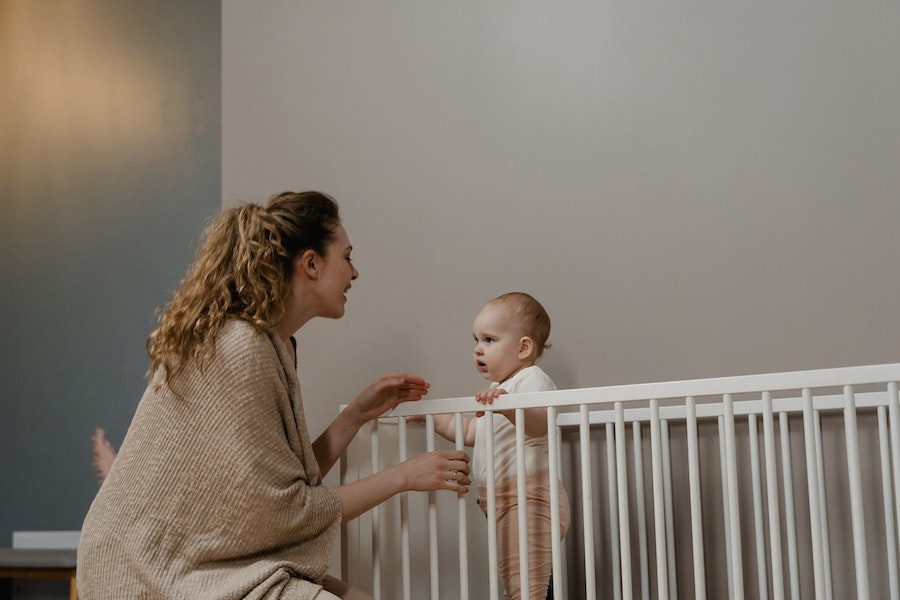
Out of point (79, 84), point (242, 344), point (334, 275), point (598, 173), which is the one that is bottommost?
point (242, 344)

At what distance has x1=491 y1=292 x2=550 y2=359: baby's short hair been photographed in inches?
67.8

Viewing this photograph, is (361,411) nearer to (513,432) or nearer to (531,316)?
(513,432)

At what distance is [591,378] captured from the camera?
1805mm

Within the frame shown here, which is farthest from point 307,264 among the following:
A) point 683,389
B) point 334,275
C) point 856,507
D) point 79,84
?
point 79,84

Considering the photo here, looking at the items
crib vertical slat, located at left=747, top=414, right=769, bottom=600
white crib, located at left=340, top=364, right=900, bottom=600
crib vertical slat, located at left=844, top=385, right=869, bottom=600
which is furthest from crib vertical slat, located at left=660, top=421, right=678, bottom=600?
crib vertical slat, located at left=844, top=385, right=869, bottom=600

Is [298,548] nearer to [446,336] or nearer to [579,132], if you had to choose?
[446,336]

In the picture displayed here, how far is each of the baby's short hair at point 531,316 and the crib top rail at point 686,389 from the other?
0.30m

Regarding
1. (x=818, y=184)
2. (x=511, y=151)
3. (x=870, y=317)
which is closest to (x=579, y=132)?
(x=511, y=151)

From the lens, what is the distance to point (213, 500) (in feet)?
3.96

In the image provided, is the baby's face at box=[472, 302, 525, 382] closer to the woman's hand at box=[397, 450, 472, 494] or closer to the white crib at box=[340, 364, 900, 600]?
the white crib at box=[340, 364, 900, 600]

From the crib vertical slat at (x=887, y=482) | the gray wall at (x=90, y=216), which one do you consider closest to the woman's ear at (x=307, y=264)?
the crib vertical slat at (x=887, y=482)

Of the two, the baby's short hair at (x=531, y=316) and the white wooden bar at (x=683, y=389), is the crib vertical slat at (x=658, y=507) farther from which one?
the baby's short hair at (x=531, y=316)

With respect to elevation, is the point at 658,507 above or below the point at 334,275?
below

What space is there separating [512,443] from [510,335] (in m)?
0.21
